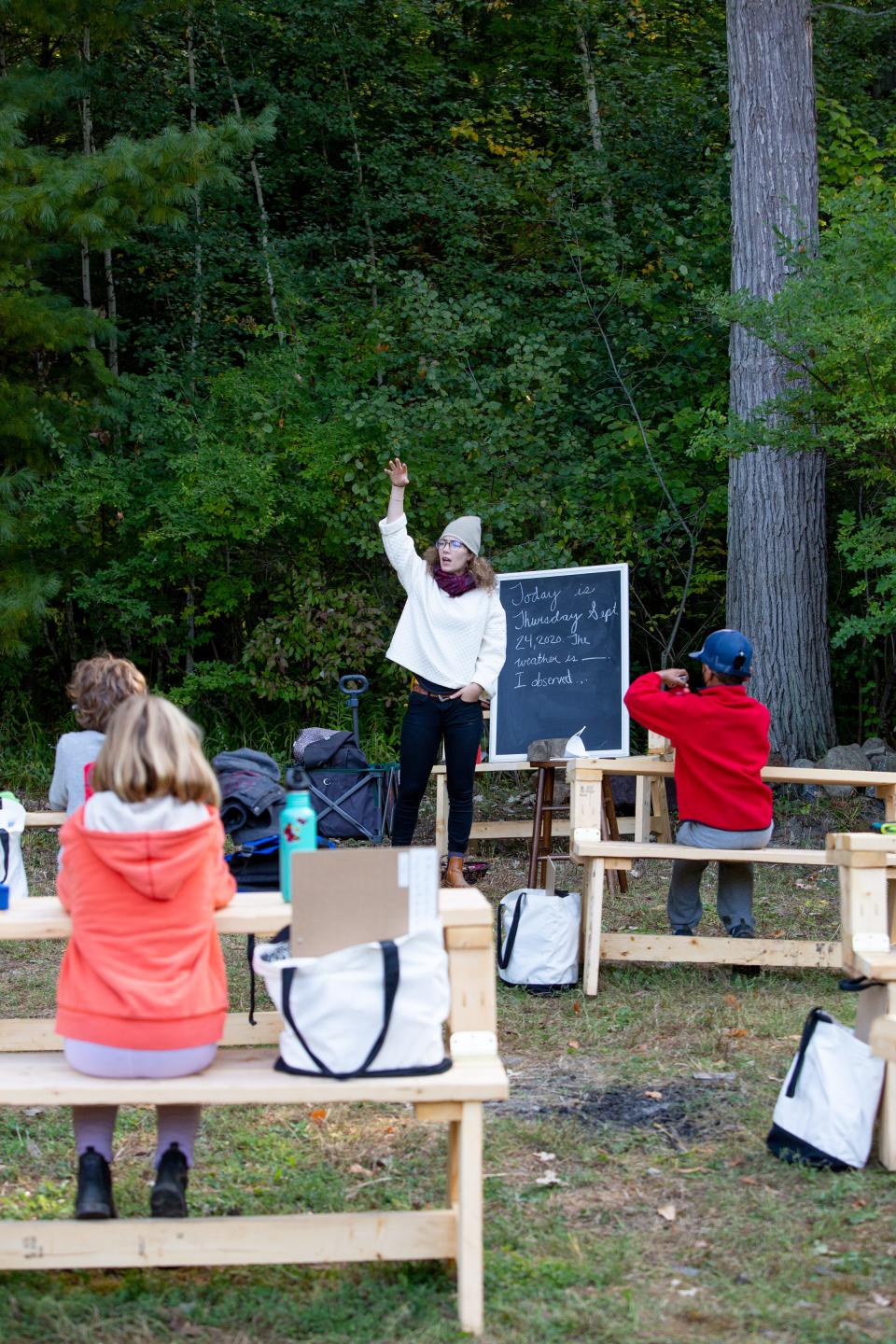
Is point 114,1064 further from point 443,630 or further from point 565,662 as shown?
point 565,662

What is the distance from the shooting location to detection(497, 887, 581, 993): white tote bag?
542 cm

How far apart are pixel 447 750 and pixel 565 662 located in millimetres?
1378

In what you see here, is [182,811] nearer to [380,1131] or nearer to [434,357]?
[380,1131]

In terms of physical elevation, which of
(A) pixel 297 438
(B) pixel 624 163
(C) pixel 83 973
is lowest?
(C) pixel 83 973

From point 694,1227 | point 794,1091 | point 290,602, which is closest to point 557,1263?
point 694,1227

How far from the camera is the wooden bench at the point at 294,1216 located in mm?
2848

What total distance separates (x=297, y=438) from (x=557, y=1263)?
24.0 ft

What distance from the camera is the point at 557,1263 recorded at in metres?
3.14

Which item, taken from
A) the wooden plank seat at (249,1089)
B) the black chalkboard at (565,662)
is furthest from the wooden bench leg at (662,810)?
the wooden plank seat at (249,1089)

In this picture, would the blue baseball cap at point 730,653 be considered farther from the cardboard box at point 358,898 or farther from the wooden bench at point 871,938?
the cardboard box at point 358,898

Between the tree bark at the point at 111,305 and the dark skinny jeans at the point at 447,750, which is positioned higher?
the tree bark at the point at 111,305

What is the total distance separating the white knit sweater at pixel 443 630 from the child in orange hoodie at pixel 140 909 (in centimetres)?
349

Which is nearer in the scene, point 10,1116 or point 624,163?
point 10,1116

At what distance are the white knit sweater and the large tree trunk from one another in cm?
301
